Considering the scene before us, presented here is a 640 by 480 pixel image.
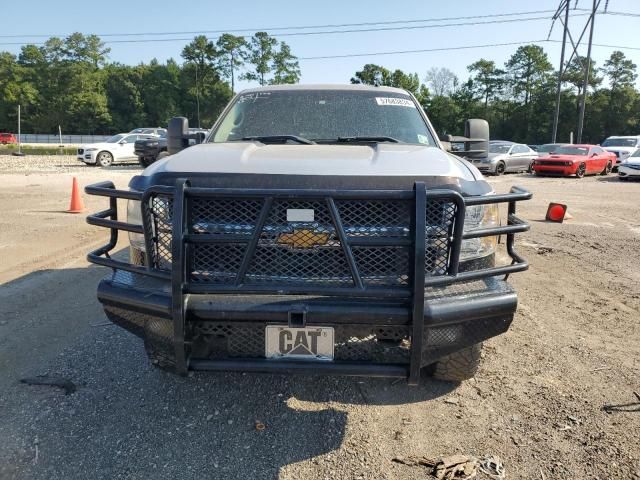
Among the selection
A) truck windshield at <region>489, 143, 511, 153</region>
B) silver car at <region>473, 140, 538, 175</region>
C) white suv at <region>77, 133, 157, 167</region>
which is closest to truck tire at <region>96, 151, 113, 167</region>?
white suv at <region>77, 133, 157, 167</region>

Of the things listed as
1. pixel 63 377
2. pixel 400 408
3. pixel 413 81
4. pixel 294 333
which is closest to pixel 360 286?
pixel 294 333

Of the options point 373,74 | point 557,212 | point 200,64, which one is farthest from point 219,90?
point 557,212

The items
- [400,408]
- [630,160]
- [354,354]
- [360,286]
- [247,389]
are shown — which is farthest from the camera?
[630,160]

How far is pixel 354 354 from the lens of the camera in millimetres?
2486

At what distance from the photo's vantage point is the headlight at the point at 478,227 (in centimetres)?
265

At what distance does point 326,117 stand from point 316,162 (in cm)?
146

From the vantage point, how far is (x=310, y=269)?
2414 mm

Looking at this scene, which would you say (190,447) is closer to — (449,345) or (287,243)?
(287,243)

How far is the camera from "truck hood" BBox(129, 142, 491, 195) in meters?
2.47

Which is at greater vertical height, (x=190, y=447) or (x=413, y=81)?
(x=413, y=81)

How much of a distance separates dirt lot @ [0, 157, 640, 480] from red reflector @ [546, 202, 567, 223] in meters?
5.18

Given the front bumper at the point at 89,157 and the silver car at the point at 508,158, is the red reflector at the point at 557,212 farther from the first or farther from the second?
the front bumper at the point at 89,157

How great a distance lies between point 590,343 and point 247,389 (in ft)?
→ 9.01

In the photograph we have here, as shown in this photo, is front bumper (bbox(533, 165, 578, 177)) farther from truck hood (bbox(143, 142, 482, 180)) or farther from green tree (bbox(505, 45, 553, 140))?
green tree (bbox(505, 45, 553, 140))
